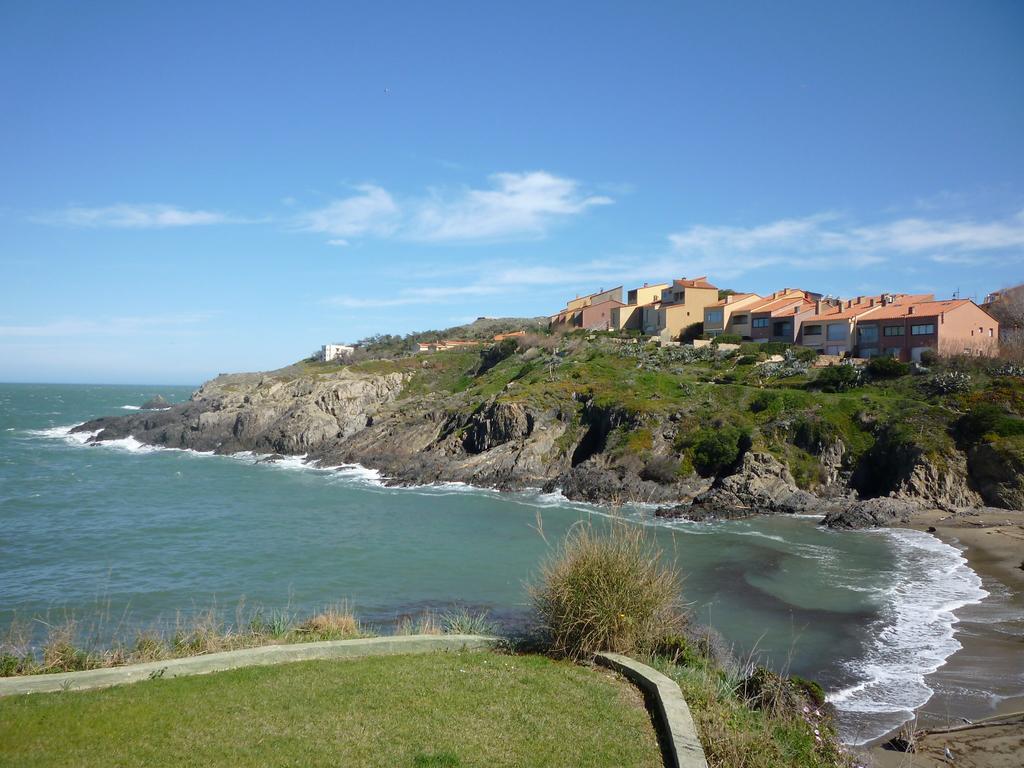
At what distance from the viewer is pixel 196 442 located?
212 ft

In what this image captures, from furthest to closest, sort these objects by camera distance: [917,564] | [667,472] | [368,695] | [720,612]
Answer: [667,472] < [917,564] < [720,612] < [368,695]

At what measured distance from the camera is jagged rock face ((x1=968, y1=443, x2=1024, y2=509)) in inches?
1325

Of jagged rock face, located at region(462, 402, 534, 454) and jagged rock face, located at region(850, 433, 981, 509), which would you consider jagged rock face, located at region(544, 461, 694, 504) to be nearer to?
jagged rock face, located at region(462, 402, 534, 454)

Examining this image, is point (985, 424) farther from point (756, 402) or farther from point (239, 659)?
point (239, 659)

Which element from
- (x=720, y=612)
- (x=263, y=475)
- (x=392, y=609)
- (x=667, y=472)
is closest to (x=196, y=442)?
(x=263, y=475)

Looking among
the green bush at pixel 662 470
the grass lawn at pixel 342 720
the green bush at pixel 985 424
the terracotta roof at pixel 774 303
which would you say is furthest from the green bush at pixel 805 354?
the grass lawn at pixel 342 720

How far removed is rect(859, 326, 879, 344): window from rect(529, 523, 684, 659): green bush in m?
53.9

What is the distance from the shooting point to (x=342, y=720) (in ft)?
26.8

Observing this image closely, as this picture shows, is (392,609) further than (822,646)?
Yes

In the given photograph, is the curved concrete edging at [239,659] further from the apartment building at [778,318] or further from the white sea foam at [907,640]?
the apartment building at [778,318]

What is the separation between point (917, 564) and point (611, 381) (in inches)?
1133

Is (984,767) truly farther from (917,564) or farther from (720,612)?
(917,564)

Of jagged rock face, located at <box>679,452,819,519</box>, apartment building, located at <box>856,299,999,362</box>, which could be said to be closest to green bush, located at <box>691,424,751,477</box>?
jagged rock face, located at <box>679,452,819,519</box>

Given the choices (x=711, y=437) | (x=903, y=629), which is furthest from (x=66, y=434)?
(x=903, y=629)
